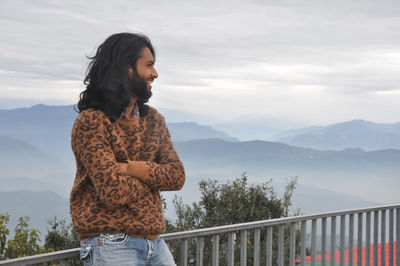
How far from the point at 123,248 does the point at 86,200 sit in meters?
0.20

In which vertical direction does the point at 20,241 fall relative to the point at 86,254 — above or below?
below

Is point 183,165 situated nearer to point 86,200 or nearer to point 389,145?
point 86,200

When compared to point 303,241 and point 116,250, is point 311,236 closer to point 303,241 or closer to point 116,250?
point 303,241

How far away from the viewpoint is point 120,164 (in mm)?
1854

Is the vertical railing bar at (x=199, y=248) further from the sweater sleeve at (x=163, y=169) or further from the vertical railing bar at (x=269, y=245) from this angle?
the sweater sleeve at (x=163, y=169)

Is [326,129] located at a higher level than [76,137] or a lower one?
higher

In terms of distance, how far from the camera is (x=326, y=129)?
129750mm

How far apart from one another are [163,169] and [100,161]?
26 centimetres

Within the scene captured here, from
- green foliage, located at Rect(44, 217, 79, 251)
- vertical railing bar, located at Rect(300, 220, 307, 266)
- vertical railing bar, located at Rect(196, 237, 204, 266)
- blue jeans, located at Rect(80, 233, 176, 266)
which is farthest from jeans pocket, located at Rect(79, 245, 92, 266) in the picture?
green foliage, located at Rect(44, 217, 79, 251)

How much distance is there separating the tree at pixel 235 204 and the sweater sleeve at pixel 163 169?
6.90 meters

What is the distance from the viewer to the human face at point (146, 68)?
6.32 feet

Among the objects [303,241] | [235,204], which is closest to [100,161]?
[303,241]

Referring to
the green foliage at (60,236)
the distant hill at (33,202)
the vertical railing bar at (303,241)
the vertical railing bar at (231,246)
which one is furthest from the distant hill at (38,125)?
the vertical railing bar at (231,246)

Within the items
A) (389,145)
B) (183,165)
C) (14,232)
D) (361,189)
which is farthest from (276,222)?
(389,145)
